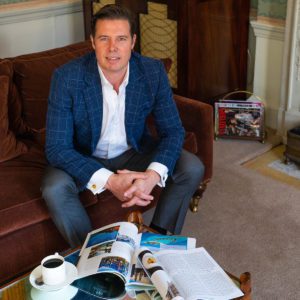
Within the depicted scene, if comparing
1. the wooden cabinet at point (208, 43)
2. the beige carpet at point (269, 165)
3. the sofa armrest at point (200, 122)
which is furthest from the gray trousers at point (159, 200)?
the wooden cabinet at point (208, 43)

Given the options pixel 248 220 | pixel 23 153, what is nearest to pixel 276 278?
pixel 248 220

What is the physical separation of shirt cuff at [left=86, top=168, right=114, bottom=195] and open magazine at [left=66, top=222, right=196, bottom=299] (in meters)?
0.31

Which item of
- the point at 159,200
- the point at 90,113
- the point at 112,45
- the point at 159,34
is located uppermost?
the point at 112,45

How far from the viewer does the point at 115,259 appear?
1.43m

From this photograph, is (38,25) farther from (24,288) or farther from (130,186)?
(24,288)

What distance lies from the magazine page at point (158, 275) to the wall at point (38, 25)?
2.04 meters

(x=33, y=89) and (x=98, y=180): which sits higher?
(x=33, y=89)

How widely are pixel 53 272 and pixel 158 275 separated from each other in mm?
273

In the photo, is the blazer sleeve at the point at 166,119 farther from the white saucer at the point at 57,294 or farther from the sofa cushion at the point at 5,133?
the white saucer at the point at 57,294

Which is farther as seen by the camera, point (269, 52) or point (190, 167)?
point (269, 52)

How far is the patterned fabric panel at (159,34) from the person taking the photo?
3.00 m

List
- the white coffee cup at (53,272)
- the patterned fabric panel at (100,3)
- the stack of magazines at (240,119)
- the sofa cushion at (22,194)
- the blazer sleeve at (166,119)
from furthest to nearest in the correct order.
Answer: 1. the patterned fabric panel at (100,3)
2. the stack of magazines at (240,119)
3. the blazer sleeve at (166,119)
4. the sofa cushion at (22,194)
5. the white coffee cup at (53,272)

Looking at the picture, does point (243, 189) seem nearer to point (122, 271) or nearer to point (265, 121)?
point (265, 121)

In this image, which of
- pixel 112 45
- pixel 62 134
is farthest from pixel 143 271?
pixel 112 45
